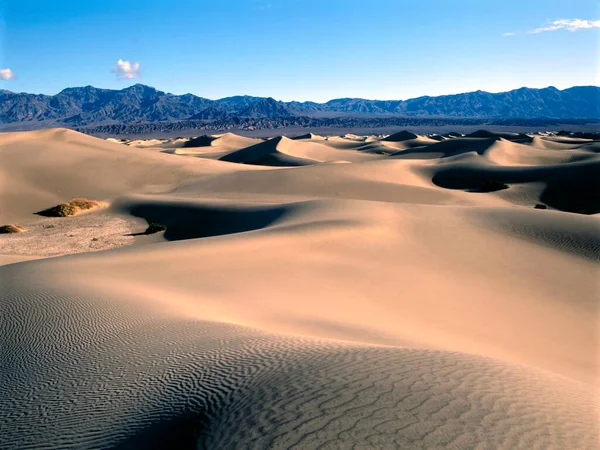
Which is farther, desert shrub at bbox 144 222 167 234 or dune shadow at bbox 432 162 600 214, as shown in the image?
dune shadow at bbox 432 162 600 214

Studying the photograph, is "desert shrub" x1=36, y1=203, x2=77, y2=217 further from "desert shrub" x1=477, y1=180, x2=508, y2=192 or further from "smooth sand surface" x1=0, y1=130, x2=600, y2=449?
"desert shrub" x1=477, y1=180, x2=508, y2=192

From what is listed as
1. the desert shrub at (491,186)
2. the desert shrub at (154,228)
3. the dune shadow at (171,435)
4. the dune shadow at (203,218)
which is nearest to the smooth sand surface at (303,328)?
the dune shadow at (171,435)

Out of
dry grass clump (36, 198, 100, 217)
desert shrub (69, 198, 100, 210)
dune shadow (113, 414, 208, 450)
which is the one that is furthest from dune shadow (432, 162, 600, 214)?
dune shadow (113, 414, 208, 450)

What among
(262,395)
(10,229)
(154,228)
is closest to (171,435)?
(262,395)

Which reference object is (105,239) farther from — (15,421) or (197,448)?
(197,448)

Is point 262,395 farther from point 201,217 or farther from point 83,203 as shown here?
point 83,203

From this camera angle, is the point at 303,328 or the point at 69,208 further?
the point at 69,208
